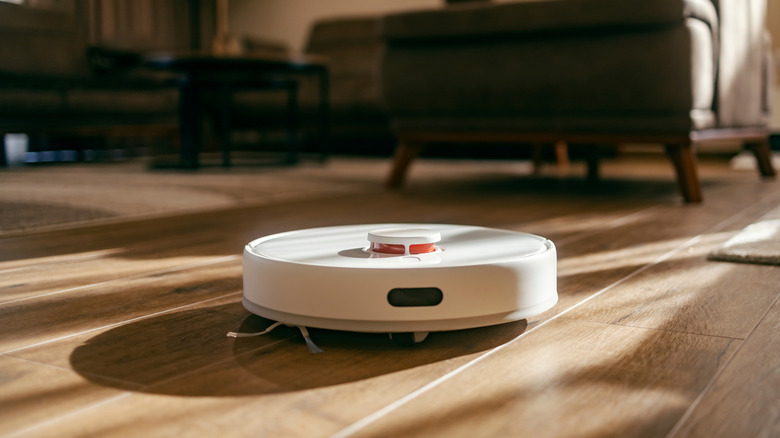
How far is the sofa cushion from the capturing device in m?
1.82

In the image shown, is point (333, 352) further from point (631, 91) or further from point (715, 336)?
point (631, 91)

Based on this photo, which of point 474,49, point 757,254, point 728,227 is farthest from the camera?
point 474,49

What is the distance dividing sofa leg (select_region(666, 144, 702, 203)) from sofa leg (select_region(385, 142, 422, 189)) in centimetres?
79

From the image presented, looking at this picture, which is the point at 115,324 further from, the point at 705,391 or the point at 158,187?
the point at 158,187

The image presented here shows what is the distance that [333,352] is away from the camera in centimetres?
60

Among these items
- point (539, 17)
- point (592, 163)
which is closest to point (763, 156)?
point (592, 163)

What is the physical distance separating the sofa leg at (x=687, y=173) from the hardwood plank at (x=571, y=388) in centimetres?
132

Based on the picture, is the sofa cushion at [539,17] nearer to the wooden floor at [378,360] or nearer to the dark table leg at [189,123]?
the wooden floor at [378,360]

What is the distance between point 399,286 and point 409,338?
6 centimetres

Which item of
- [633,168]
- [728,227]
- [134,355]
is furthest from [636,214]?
[633,168]

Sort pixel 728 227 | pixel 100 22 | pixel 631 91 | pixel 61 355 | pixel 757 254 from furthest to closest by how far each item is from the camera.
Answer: pixel 100 22
pixel 631 91
pixel 728 227
pixel 757 254
pixel 61 355

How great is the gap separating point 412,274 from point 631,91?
1480 millimetres

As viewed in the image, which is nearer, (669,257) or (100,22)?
(669,257)

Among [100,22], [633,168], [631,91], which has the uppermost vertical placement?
[100,22]
